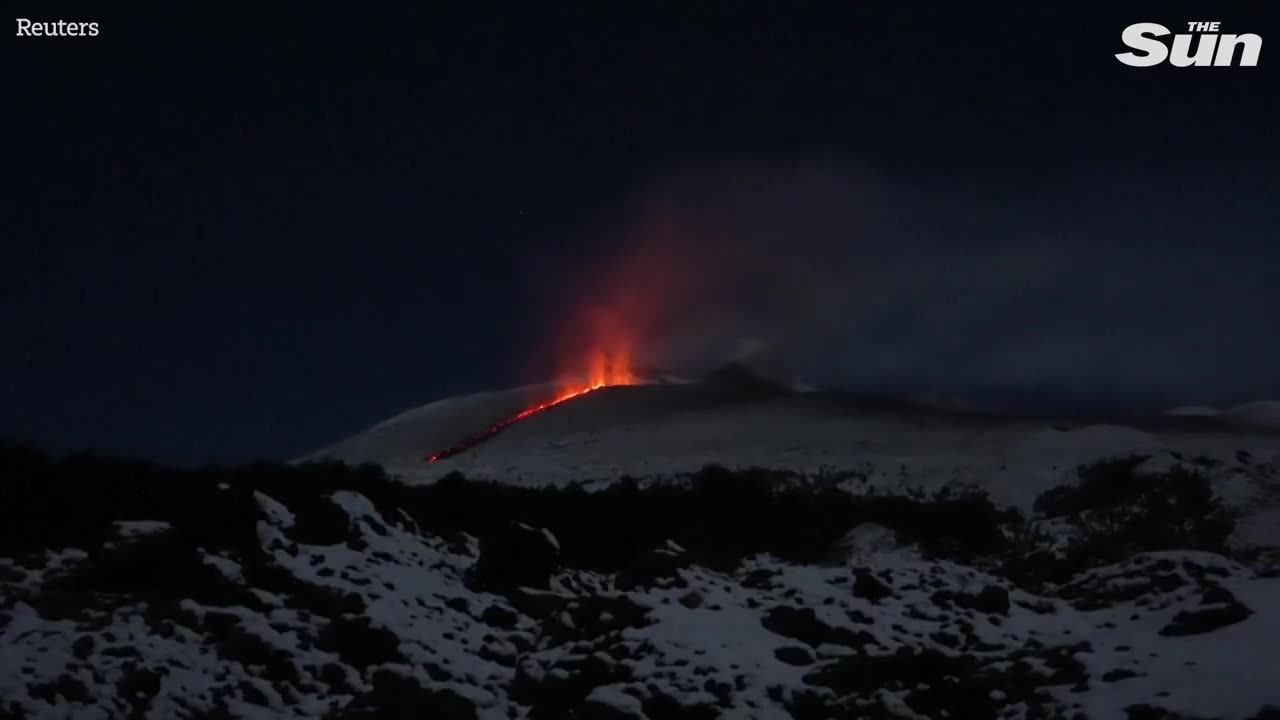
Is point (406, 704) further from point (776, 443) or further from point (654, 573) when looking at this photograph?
point (776, 443)

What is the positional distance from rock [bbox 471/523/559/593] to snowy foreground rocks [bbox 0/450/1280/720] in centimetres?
3

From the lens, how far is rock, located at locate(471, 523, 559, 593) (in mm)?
15005

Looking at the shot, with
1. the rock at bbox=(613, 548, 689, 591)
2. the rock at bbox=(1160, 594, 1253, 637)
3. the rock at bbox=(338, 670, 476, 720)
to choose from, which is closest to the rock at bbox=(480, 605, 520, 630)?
the rock at bbox=(613, 548, 689, 591)

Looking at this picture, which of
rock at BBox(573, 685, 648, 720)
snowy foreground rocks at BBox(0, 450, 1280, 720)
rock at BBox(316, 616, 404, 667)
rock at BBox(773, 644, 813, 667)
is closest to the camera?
snowy foreground rocks at BBox(0, 450, 1280, 720)

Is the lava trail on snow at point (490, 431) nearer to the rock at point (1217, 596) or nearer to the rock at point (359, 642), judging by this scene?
the rock at point (359, 642)

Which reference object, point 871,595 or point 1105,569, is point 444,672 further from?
point 1105,569

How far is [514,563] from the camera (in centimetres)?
1515

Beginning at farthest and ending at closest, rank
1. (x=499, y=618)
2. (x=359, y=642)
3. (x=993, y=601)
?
1. (x=993, y=601)
2. (x=499, y=618)
3. (x=359, y=642)

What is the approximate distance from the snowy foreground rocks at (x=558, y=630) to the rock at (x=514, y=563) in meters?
0.03

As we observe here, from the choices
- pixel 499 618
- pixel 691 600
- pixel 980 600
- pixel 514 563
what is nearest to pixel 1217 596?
pixel 980 600

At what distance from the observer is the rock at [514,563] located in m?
15.0

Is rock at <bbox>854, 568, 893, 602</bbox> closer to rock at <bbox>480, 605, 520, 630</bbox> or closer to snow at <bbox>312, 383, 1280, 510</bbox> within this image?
rock at <bbox>480, 605, 520, 630</bbox>

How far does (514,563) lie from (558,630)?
2.29 m

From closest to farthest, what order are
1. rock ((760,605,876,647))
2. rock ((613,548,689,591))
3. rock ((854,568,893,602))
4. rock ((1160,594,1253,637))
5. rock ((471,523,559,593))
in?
rock ((1160,594,1253,637))
rock ((760,605,876,647))
rock ((854,568,893,602))
rock ((613,548,689,591))
rock ((471,523,559,593))
